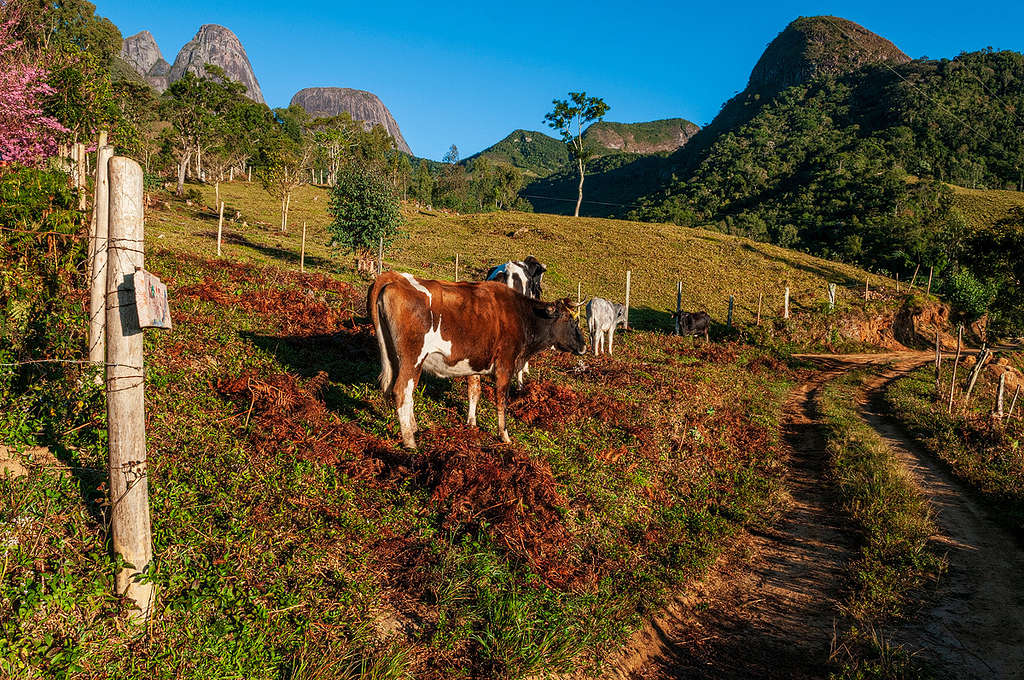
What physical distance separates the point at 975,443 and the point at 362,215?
73.6 feet

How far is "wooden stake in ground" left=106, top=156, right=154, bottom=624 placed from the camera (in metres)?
3.33

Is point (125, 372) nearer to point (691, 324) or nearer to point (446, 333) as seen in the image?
point (446, 333)

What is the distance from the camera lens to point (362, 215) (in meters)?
23.3

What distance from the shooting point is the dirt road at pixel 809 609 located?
16.0ft

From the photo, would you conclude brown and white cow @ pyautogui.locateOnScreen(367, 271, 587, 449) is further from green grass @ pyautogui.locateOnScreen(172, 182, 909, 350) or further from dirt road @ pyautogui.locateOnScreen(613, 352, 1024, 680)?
green grass @ pyautogui.locateOnScreen(172, 182, 909, 350)

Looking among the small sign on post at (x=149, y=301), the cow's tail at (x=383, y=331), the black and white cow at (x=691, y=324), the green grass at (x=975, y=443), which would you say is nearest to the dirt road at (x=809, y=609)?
the green grass at (x=975, y=443)

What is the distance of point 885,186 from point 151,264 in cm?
8767

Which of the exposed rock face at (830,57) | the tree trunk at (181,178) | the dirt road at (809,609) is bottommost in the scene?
the dirt road at (809,609)

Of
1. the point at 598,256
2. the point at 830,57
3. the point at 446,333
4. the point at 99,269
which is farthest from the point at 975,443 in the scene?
the point at 830,57

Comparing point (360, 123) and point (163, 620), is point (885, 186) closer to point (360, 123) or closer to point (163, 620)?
point (360, 123)

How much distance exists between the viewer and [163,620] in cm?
360

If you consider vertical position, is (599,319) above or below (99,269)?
below

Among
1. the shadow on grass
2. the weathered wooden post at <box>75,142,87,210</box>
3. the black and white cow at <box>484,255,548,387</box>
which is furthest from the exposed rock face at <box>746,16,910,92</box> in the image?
the weathered wooden post at <box>75,142,87,210</box>

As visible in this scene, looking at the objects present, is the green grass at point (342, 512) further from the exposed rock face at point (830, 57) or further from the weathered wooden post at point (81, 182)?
the exposed rock face at point (830, 57)
